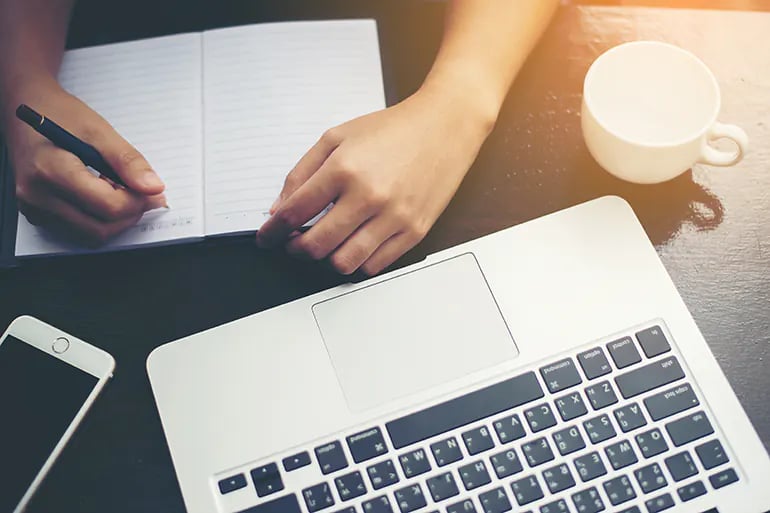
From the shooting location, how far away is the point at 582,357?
23.5 inches

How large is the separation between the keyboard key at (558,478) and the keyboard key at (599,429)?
0.03 m

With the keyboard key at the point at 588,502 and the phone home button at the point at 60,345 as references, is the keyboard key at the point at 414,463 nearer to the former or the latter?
the keyboard key at the point at 588,502

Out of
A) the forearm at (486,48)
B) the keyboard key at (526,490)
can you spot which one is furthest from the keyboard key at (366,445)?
the forearm at (486,48)

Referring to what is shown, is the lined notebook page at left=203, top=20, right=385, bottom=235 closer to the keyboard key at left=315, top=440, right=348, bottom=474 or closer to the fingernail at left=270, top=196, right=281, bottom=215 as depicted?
the fingernail at left=270, top=196, right=281, bottom=215

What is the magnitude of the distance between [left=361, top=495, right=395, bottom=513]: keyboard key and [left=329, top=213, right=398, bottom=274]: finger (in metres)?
0.19

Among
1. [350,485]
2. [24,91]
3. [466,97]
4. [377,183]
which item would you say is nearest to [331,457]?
[350,485]

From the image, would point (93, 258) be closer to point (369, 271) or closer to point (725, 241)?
point (369, 271)

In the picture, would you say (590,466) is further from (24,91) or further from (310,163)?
(24,91)

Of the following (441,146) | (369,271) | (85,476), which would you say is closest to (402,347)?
(369,271)

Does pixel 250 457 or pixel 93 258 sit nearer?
pixel 250 457

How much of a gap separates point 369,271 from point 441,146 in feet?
0.44

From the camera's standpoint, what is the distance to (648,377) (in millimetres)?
587

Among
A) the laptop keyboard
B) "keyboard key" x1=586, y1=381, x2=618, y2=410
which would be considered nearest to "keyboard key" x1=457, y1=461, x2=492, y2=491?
the laptop keyboard

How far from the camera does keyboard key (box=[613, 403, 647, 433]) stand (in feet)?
1.88
